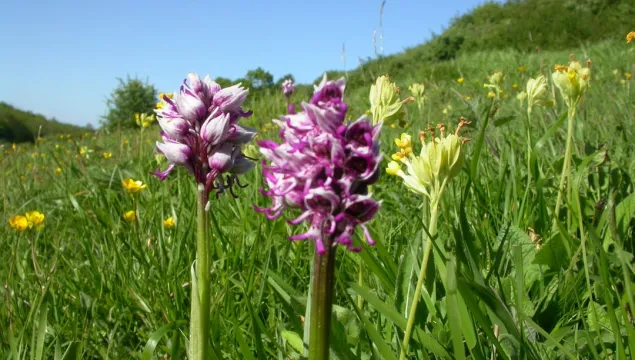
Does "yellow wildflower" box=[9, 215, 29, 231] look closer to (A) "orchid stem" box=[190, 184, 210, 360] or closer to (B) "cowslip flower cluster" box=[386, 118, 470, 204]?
(A) "orchid stem" box=[190, 184, 210, 360]

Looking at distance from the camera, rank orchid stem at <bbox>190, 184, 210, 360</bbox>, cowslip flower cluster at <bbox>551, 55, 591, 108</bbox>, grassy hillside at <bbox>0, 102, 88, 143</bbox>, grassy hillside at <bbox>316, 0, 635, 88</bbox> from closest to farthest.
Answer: orchid stem at <bbox>190, 184, 210, 360</bbox> → cowslip flower cluster at <bbox>551, 55, 591, 108</bbox> → grassy hillside at <bbox>316, 0, 635, 88</bbox> → grassy hillside at <bbox>0, 102, 88, 143</bbox>

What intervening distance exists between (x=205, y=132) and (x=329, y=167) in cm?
45

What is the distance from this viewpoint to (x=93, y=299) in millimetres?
1936

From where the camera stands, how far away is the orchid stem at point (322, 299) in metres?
0.83

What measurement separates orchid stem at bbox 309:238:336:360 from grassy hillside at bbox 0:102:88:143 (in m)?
27.7

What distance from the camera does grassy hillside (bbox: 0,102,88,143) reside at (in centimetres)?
2791

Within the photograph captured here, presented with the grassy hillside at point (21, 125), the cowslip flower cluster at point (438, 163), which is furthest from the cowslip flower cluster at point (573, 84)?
the grassy hillside at point (21, 125)

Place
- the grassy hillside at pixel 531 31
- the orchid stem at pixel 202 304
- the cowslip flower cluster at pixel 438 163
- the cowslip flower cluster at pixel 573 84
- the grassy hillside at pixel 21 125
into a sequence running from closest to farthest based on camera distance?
1. the orchid stem at pixel 202 304
2. the cowslip flower cluster at pixel 438 163
3. the cowslip flower cluster at pixel 573 84
4. the grassy hillside at pixel 531 31
5. the grassy hillside at pixel 21 125

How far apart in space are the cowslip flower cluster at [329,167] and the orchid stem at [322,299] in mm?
23

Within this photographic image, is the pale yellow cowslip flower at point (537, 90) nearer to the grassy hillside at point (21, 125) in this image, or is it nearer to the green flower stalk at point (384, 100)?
the green flower stalk at point (384, 100)

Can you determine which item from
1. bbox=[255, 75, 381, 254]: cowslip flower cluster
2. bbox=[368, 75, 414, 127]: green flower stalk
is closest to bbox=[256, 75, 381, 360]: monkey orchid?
bbox=[255, 75, 381, 254]: cowslip flower cluster

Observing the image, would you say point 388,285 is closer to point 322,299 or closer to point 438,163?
point 438,163

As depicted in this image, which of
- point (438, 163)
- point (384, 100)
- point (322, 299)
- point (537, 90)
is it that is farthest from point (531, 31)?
point (322, 299)

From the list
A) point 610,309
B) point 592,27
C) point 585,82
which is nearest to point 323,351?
point 610,309
